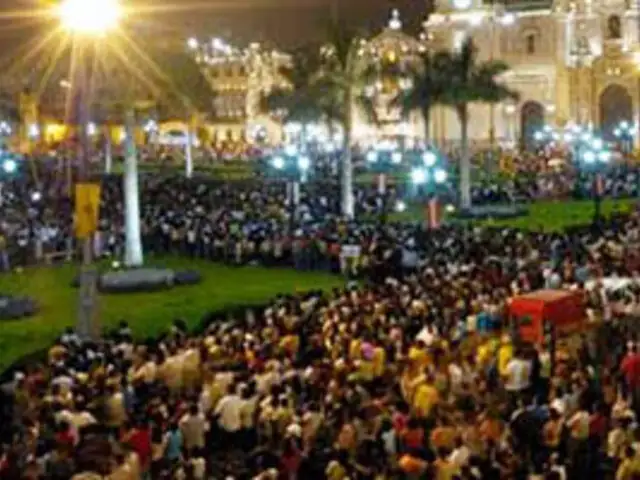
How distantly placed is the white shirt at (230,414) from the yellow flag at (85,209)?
21.5 feet

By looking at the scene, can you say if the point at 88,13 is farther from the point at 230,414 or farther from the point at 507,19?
the point at 507,19

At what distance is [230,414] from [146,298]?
15493 mm

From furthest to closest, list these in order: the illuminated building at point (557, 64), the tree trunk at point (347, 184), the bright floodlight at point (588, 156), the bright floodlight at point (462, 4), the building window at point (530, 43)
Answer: the bright floodlight at point (462, 4), the building window at point (530, 43), the illuminated building at point (557, 64), the bright floodlight at point (588, 156), the tree trunk at point (347, 184)

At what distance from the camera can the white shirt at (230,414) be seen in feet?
55.2

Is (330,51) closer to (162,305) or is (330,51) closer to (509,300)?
(162,305)

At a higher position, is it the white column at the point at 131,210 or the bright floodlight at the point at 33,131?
the bright floodlight at the point at 33,131

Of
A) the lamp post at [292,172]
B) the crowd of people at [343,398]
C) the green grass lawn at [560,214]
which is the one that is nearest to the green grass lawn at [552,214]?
the green grass lawn at [560,214]

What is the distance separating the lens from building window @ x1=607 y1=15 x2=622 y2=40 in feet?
331

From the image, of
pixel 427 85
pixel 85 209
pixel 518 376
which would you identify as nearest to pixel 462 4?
pixel 427 85

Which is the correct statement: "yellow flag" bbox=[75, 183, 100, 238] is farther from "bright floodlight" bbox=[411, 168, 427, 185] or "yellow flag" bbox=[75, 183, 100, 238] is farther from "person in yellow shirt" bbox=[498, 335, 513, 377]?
"bright floodlight" bbox=[411, 168, 427, 185]

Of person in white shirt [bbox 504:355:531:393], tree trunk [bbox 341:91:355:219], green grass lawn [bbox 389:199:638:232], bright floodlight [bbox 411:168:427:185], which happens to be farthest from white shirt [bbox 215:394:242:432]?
bright floodlight [bbox 411:168:427:185]

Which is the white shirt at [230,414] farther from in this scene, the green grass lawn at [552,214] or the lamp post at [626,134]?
the lamp post at [626,134]

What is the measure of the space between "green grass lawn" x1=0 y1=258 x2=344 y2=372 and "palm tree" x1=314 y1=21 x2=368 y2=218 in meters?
9.61

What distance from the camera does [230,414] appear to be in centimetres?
1684
